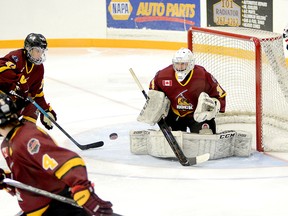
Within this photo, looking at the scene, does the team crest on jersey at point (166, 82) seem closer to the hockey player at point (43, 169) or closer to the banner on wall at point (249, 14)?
the hockey player at point (43, 169)

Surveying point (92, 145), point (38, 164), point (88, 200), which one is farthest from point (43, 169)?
point (92, 145)

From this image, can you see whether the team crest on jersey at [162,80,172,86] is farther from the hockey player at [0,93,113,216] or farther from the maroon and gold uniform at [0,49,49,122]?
the hockey player at [0,93,113,216]

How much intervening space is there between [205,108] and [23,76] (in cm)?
120

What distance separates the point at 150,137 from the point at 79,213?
7.95ft

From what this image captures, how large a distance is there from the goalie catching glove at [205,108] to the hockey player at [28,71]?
1015 millimetres

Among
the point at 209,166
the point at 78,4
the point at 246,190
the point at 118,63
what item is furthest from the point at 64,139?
the point at 78,4

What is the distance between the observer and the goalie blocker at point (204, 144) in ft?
16.6

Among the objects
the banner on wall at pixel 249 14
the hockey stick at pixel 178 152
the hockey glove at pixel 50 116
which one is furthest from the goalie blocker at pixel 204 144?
the banner on wall at pixel 249 14

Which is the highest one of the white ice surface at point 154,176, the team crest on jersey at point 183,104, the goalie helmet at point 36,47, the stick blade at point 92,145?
the goalie helmet at point 36,47

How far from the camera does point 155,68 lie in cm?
916

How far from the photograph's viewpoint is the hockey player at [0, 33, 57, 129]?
4.92 metres

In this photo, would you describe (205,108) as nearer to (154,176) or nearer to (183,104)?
(183,104)

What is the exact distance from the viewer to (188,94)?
5.14 m

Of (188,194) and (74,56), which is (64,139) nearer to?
(188,194)
